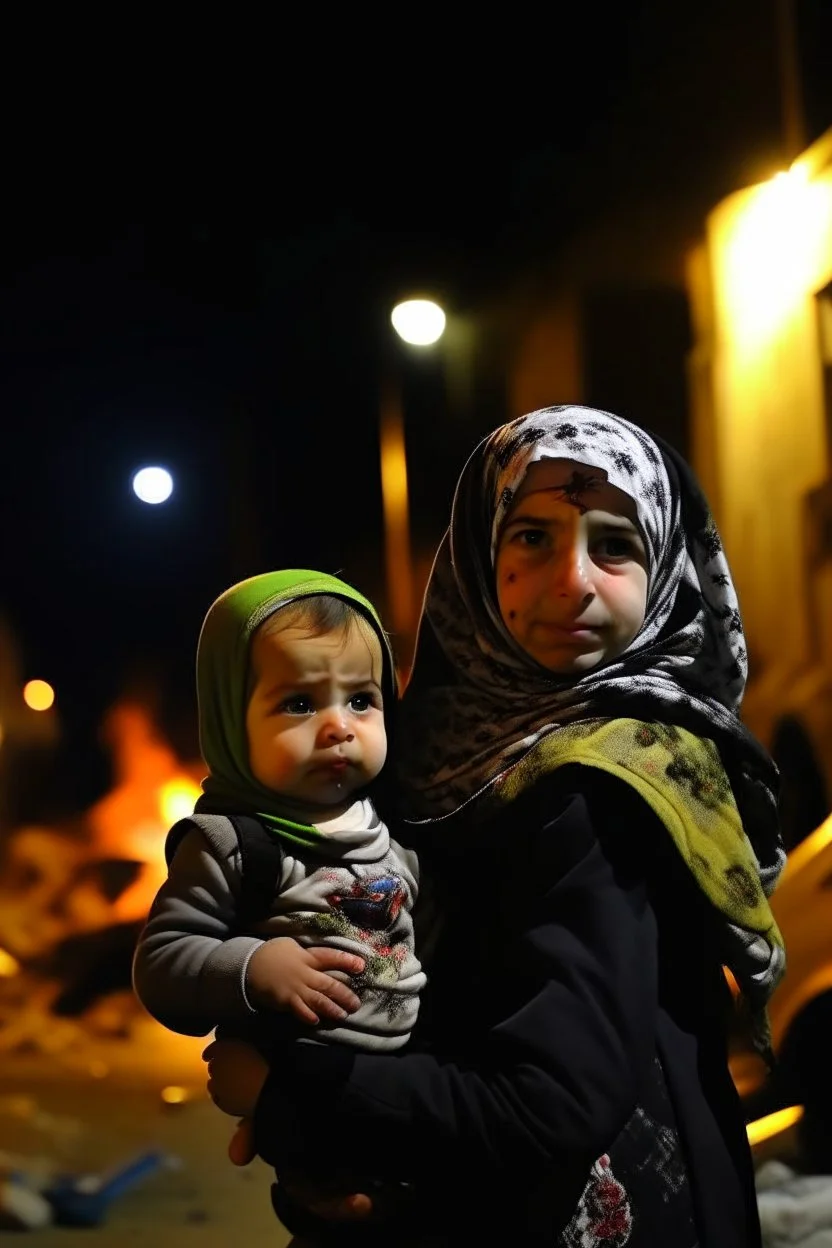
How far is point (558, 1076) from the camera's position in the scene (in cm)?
97

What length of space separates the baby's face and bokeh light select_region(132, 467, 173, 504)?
1795 millimetres

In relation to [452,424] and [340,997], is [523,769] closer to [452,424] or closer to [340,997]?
[340,997]

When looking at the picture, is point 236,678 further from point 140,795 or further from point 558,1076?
point 140,795

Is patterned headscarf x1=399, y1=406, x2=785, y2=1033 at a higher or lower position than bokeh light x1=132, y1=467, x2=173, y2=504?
lower

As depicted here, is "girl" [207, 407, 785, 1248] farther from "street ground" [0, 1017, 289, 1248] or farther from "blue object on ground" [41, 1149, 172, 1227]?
"blue object on ground" [41, 1149, 172, 1227]

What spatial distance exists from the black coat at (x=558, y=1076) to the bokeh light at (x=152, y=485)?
→ 1.91 metres

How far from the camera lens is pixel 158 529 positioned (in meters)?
2.86

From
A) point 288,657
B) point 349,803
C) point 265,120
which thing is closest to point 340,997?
point 349,803

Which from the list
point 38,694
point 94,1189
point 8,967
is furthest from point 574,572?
point 8,967

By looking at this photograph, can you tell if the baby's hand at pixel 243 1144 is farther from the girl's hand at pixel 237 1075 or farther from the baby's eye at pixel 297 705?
the baby's eye at pixel 297 705

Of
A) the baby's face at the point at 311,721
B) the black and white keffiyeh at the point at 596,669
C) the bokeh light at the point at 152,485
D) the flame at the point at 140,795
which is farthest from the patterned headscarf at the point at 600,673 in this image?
the flame at the point at 140,795

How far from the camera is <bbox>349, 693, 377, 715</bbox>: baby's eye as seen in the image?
1175 millimetres

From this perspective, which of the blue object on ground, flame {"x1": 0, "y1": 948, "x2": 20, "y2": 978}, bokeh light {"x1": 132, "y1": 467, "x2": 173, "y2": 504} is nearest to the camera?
the blue object on ground

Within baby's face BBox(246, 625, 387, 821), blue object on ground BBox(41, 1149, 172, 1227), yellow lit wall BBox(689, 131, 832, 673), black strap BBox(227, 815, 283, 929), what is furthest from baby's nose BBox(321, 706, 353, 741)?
blue object on ground BBox(41, 1149, 172, 1227)
